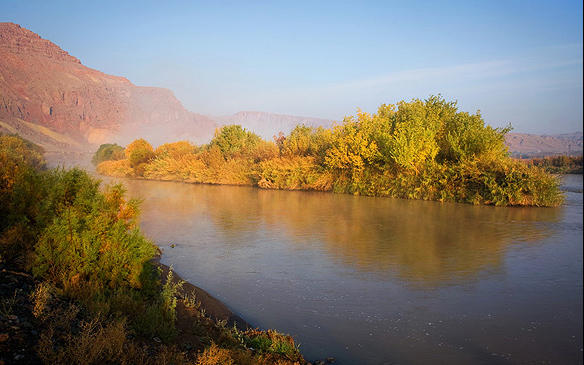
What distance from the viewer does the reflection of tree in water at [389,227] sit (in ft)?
32.1

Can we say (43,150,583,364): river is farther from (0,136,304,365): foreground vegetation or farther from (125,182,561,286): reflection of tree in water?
(0,136,304,365): foreground vegetation

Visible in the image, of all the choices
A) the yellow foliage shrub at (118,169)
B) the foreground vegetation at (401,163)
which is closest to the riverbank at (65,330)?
the foreground vegetation at (401,163)

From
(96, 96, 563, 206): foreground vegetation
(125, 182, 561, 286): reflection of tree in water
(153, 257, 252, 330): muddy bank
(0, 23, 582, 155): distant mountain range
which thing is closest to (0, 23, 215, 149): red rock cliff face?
(0, 23, 582, 155): distant mountain range

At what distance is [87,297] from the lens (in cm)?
469

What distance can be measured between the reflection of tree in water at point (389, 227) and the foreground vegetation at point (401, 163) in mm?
1598

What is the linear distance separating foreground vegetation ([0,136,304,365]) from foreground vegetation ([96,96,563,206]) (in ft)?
61.0

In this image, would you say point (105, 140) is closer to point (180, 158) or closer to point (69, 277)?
point (180, 158)

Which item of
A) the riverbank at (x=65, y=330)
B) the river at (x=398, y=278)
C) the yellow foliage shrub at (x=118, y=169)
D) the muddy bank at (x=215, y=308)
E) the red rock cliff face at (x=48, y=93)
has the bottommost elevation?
the river at (x=398, y=278)

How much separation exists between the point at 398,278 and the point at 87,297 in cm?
630

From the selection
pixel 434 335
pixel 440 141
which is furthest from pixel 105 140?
pixel 434 335

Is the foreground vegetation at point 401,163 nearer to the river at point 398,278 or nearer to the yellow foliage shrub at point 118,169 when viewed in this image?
the river at point 398,278

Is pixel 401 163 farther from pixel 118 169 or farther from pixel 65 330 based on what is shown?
pixel 118 169

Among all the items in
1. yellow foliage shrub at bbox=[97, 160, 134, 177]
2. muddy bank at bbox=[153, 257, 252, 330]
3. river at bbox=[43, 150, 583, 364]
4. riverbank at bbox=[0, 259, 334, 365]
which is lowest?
river at bbox=[43, 150, 583, 364]

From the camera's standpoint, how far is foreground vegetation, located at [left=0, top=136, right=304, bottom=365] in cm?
332
